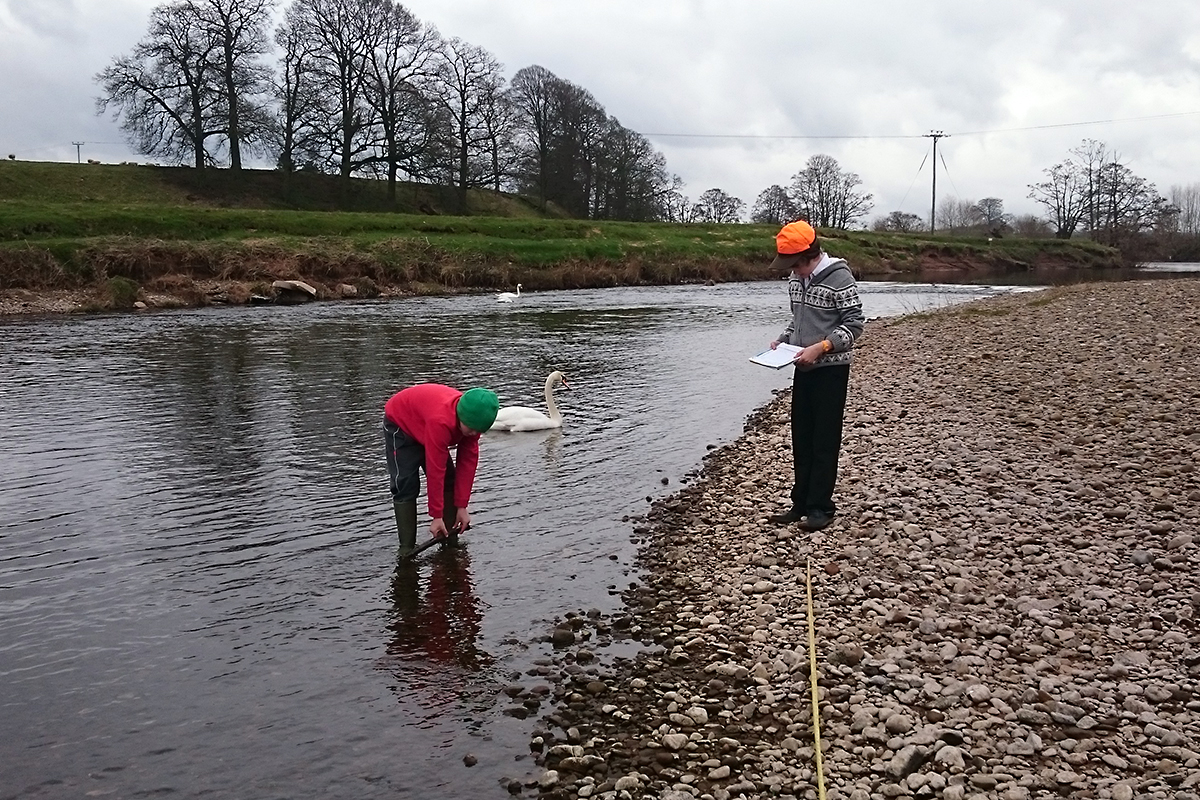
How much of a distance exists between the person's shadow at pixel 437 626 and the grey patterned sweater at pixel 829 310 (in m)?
3.40

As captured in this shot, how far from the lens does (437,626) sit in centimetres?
697

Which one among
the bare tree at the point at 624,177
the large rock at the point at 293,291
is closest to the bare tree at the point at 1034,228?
the bare tree at the point at 624,177

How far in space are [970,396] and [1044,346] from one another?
16.0 ft

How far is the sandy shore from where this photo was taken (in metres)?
4.62

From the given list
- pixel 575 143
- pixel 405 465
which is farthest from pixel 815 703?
pixel 575 143

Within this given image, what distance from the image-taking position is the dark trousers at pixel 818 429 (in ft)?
24.7

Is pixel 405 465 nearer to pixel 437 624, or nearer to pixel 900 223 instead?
pixel 437 624

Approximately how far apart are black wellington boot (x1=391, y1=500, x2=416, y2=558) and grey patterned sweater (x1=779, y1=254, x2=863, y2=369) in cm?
360

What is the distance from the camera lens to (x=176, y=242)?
38.4 m

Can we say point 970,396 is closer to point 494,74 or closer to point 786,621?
point 786,621

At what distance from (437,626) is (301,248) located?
3682 cm

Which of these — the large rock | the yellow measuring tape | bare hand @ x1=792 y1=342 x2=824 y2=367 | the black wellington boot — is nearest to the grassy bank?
the large rock

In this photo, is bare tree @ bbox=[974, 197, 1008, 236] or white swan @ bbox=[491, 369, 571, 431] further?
bare tree @ bbox=[974, 197, 1008, 236]

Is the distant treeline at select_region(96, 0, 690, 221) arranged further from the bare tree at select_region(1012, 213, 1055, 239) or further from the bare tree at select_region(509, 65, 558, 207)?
the bare tree at select_region(1012, 213, 1055, 239)
